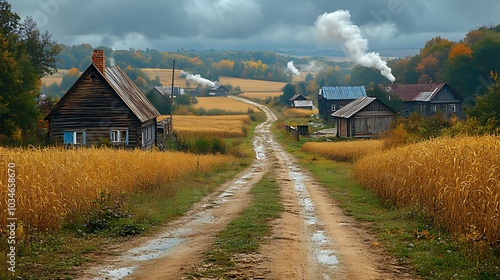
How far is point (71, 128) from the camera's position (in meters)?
42.6

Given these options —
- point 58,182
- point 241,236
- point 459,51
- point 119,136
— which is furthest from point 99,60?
point 459,51

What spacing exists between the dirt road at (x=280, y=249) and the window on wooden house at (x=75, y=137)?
24.2m

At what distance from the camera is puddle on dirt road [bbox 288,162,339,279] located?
10938mm

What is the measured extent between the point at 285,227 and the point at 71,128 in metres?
30.9

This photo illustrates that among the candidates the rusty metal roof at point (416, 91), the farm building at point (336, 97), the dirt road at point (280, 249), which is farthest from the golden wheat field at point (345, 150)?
the farm building at point (336, 97)

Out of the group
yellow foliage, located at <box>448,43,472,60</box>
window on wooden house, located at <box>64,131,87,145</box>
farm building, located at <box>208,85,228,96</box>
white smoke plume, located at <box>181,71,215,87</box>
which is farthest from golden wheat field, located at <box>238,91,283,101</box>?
window on wooden house, located at <box>64,131,87,145</box>

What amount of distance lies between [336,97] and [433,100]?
16125mm

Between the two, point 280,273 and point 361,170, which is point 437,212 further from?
point 361,170

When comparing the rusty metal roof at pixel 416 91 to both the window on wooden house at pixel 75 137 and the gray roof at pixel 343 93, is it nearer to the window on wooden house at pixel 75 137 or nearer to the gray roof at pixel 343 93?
the gray roof at pixel 343 93

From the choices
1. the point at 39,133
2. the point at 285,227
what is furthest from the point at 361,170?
the point at 39,133

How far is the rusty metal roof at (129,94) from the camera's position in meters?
42.3

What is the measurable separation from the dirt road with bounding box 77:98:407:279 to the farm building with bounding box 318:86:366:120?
79.3 m

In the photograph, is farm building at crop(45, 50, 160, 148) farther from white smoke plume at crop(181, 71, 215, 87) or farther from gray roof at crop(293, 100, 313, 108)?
white smoke plume at crop(181, 71, 215, 87)

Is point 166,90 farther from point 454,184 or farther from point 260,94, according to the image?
point 454,184
